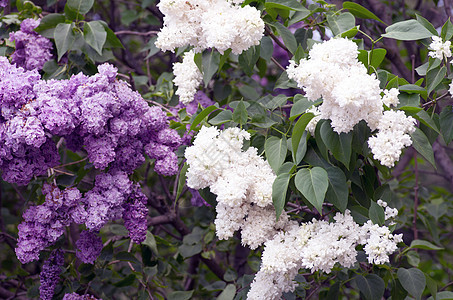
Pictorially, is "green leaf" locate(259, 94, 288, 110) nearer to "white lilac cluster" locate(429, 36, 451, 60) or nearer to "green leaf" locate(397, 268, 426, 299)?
"white lilac cluster" locate(429, 36, 451, 60)

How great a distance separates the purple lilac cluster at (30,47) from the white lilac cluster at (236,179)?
95cm

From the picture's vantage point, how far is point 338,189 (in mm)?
1590

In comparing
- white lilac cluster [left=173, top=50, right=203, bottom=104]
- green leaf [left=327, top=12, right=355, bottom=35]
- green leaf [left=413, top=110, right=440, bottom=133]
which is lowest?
white lilac cluster [left=173, top=50, right=203, bottom=104]

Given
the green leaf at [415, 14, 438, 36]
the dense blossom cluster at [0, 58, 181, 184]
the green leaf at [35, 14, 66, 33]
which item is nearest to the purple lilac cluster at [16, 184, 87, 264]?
the dense blossom cluster at [0, 58, 181, 184]

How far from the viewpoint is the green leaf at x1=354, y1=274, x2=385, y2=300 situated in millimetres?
1806

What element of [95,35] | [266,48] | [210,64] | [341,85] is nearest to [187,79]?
[210,64]

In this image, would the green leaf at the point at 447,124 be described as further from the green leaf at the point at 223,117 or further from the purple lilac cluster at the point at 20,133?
the purple lilac cluster at the point at 20,133

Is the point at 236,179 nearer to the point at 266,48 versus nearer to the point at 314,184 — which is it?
the point at 314,184

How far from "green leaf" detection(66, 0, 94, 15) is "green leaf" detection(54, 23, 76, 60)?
0.09 meters

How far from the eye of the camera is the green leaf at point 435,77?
1.64 m

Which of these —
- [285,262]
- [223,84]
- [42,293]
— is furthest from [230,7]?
[42,293]

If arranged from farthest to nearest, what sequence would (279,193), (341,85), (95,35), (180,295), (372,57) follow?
(180,295), (95,35), (372,57), (279,193), (341,85)

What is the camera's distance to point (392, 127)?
1446mm

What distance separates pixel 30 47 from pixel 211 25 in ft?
3.05
